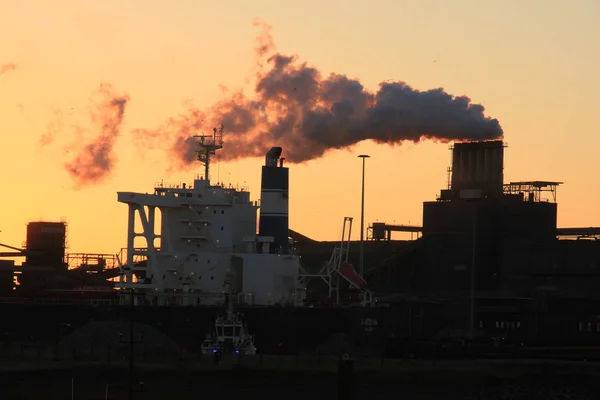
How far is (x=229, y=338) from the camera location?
78875 millimetres

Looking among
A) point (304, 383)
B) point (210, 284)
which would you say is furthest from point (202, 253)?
point (304, 383)

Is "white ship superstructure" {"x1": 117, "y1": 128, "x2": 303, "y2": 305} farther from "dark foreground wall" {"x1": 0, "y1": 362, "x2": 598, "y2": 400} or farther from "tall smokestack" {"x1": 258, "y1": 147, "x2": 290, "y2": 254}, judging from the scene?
"dark foreground wall" {"x1": 0, "y1": 362, "x2": 598, "y2": 400}

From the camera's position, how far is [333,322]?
8681 cm

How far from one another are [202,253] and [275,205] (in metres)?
5.92

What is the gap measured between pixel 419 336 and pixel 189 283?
1435 cm

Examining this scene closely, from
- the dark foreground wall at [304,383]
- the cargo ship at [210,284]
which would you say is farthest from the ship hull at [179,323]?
the dark foreground wall at [304,383]

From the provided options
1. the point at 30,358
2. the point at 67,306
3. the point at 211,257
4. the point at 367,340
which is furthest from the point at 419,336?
the point at 30,358

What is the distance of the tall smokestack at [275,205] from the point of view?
294 feet

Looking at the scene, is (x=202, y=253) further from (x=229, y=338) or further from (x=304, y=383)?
(x=304, y=383)

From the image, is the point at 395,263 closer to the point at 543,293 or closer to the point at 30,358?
the point at 543,293

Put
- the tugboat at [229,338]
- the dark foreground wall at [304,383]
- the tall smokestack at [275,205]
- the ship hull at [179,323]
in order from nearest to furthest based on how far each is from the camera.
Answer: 1. the dark foreground wall at [304,383]
2. the tugboat at [229,338]
3. the ship hull at [179,323]
4. the tall smokestack at [275,205]

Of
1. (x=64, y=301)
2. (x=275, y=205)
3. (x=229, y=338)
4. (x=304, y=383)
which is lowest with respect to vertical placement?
(x=304, y=383)

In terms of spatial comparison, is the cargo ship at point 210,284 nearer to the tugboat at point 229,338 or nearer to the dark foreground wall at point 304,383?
the tugboat at point 229,338

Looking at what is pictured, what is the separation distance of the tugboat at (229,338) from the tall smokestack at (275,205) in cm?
1023
